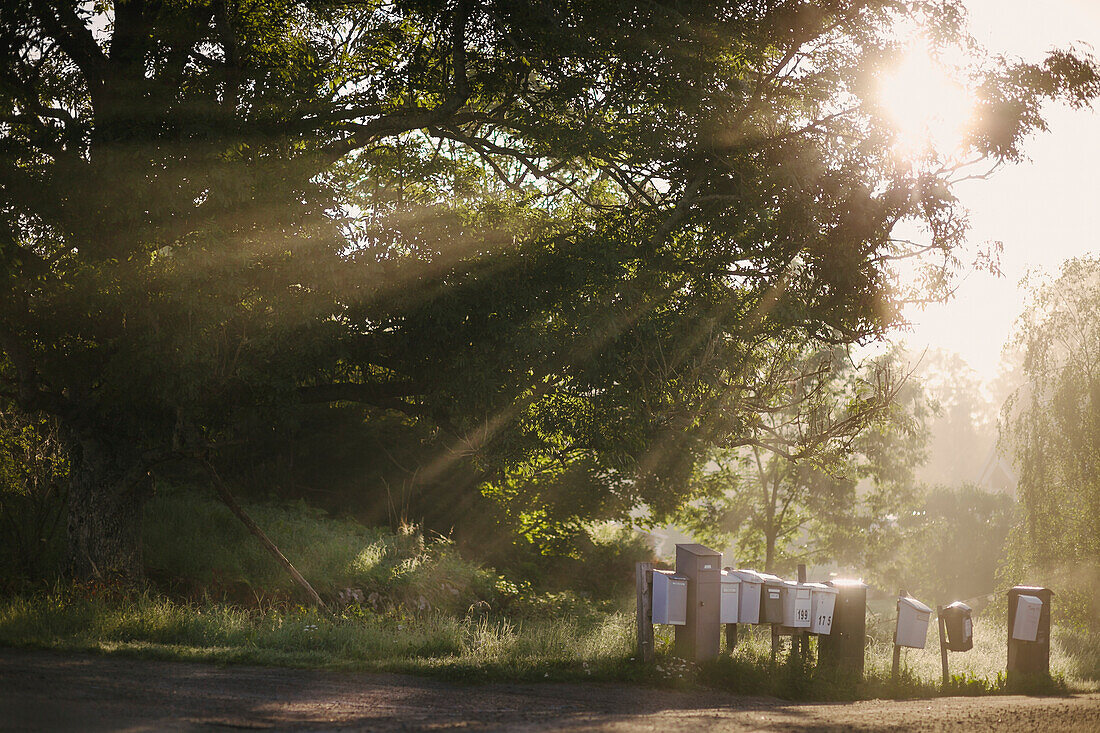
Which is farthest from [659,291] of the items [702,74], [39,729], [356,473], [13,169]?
[356,473]

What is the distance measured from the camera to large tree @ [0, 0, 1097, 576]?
11219mm

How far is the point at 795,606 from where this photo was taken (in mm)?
10594

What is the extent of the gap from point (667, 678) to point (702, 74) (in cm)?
833

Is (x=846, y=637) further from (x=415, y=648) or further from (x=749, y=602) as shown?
(x=415, y=648)

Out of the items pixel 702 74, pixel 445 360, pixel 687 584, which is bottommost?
pixel 687 584

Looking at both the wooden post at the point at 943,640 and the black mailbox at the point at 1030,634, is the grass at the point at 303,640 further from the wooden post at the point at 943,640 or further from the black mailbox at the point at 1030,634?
the black mailbox at the point at 1030,634

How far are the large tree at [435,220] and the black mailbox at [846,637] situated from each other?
11.5ft

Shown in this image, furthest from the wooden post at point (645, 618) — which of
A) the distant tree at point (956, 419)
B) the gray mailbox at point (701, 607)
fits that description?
the distant tree at point (956, 419)

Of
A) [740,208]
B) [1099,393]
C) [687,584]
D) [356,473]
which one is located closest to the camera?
[687,584]

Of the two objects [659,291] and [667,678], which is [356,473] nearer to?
[659,291]

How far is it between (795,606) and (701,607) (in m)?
1.46

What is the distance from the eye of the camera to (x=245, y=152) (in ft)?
38.1

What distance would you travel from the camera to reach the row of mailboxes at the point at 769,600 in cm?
1031

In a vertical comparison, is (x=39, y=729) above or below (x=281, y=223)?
below
